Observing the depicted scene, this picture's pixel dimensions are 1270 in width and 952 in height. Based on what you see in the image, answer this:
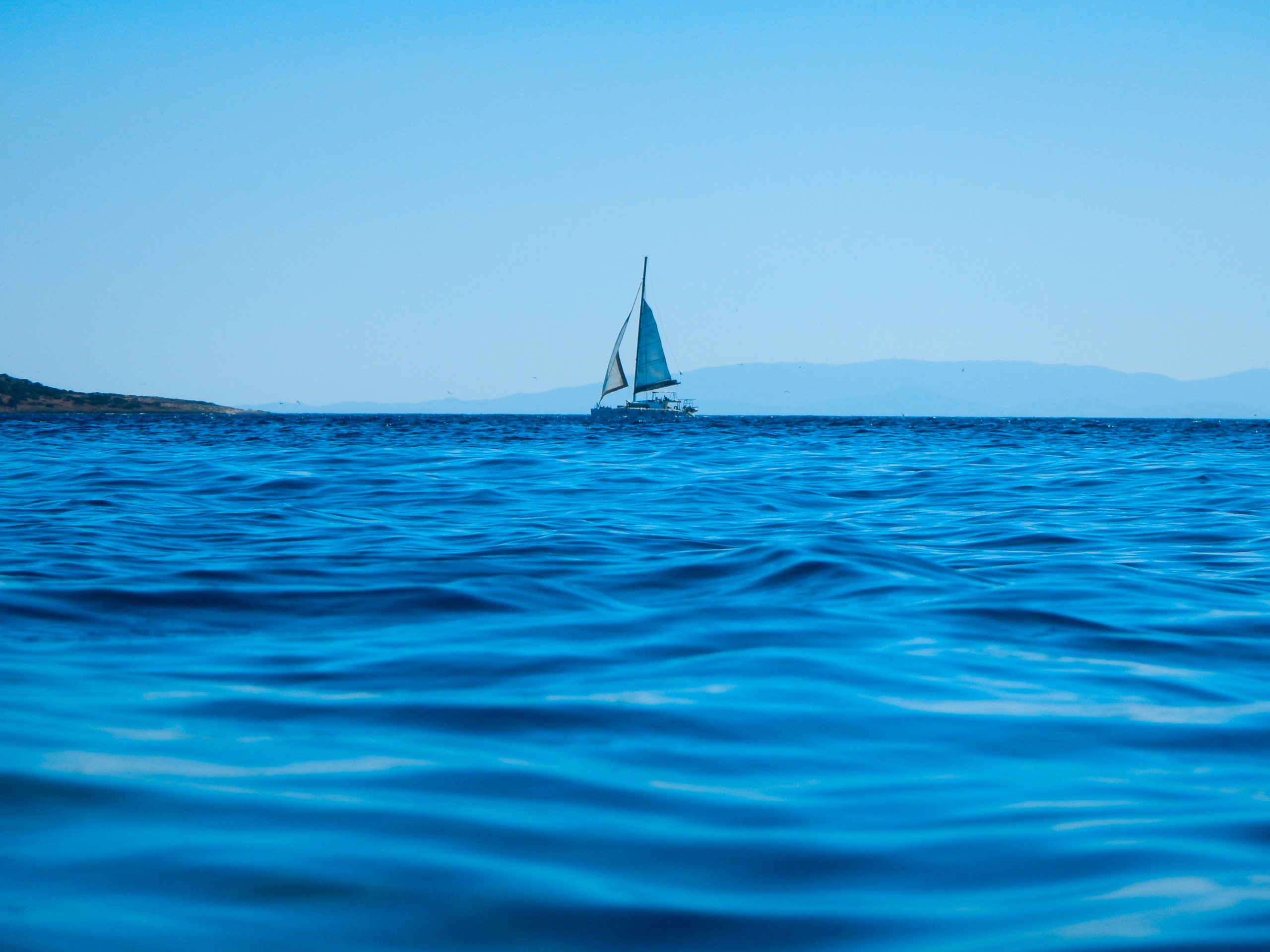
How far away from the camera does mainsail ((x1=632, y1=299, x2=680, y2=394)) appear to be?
77875 millimetres

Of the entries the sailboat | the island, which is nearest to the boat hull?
the sailboat

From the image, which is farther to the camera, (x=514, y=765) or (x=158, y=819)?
(x=514, y=765)

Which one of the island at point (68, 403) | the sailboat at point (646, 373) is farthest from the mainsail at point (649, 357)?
the island at point (68, 403)

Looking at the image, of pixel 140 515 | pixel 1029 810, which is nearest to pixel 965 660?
pixel 1029 810

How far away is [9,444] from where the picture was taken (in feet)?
89.7

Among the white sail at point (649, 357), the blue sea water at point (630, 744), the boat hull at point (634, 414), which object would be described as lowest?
the blue sea water at point (630, 744)

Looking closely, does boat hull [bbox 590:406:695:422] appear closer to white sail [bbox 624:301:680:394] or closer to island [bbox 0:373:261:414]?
white sail [bbox 624:301:680:394]

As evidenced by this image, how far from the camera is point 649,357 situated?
77.8 metres

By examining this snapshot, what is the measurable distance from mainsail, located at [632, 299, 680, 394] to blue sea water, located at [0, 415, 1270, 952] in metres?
69.6

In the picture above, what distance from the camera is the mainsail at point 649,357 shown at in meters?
77.9

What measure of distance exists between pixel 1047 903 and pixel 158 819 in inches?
86.9

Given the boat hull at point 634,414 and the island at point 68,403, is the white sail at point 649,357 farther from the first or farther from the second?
the island at point 68,403

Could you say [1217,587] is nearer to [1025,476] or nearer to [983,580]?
[983,580]

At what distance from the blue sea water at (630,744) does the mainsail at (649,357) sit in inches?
2739
